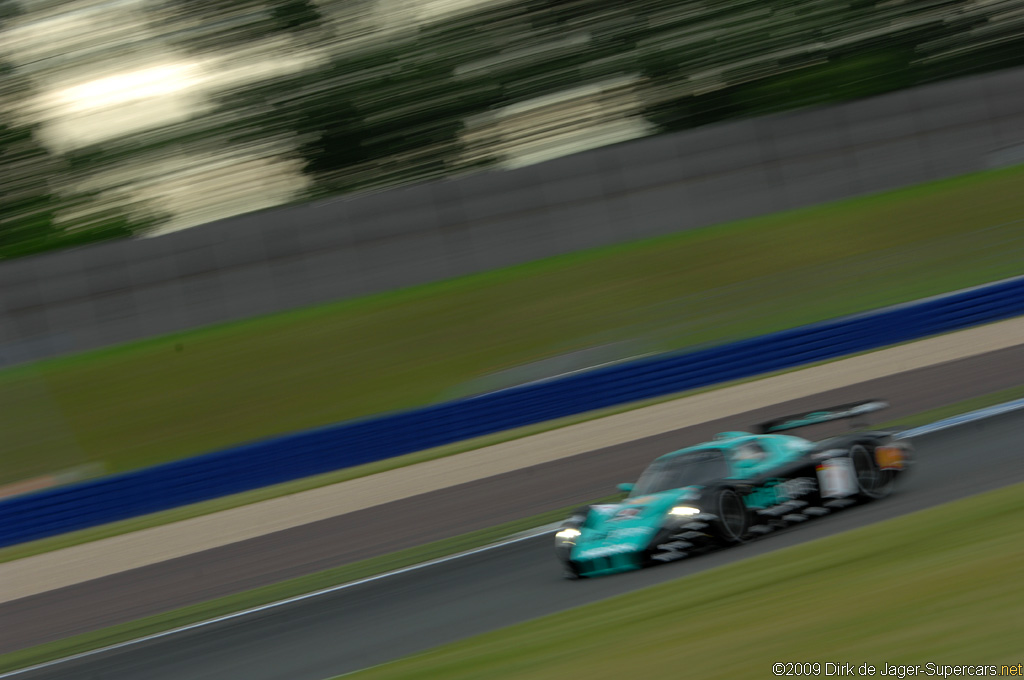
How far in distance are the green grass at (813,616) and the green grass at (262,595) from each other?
11.1 ft

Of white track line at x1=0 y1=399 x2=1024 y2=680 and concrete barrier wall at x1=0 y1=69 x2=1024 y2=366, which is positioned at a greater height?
concrete barrier wall at x1=0 y1=69 x2=1024 y2=366

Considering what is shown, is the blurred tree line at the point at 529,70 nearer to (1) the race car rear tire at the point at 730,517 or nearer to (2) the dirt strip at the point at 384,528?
(2) the dirt strip at the point at 384,528

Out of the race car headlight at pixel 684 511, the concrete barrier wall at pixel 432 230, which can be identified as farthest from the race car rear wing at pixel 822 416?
the concrete barrier wall at pixel 432 230

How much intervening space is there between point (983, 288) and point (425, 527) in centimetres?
976

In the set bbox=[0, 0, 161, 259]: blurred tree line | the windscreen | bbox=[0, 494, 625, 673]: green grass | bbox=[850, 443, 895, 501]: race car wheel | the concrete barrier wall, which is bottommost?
bbox=[0, 494, 625, 673]: green grass

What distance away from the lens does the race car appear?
720 centimetres

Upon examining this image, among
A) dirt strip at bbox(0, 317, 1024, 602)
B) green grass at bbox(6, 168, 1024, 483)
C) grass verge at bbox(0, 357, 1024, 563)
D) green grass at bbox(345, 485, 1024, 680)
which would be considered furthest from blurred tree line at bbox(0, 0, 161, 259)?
green grass at bbox(345, 485, 1024, 680)

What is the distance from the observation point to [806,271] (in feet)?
65.3

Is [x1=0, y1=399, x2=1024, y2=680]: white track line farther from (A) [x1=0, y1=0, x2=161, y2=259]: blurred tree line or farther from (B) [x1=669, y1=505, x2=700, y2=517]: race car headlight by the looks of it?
(A) [x1=0, y1=0, x2=161, y2=259]: blurred tree line

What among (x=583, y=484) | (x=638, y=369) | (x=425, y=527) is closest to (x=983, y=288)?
(x=638, y=369)

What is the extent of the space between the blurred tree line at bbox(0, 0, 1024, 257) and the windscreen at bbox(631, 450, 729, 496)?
63.7 feet

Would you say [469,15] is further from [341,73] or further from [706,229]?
[706,229]

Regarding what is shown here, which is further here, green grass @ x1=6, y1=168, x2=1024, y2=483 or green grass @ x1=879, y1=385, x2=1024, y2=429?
green grass @ x1=6, y1=168, x2=1024, y2=483

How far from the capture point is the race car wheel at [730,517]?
7.19m
